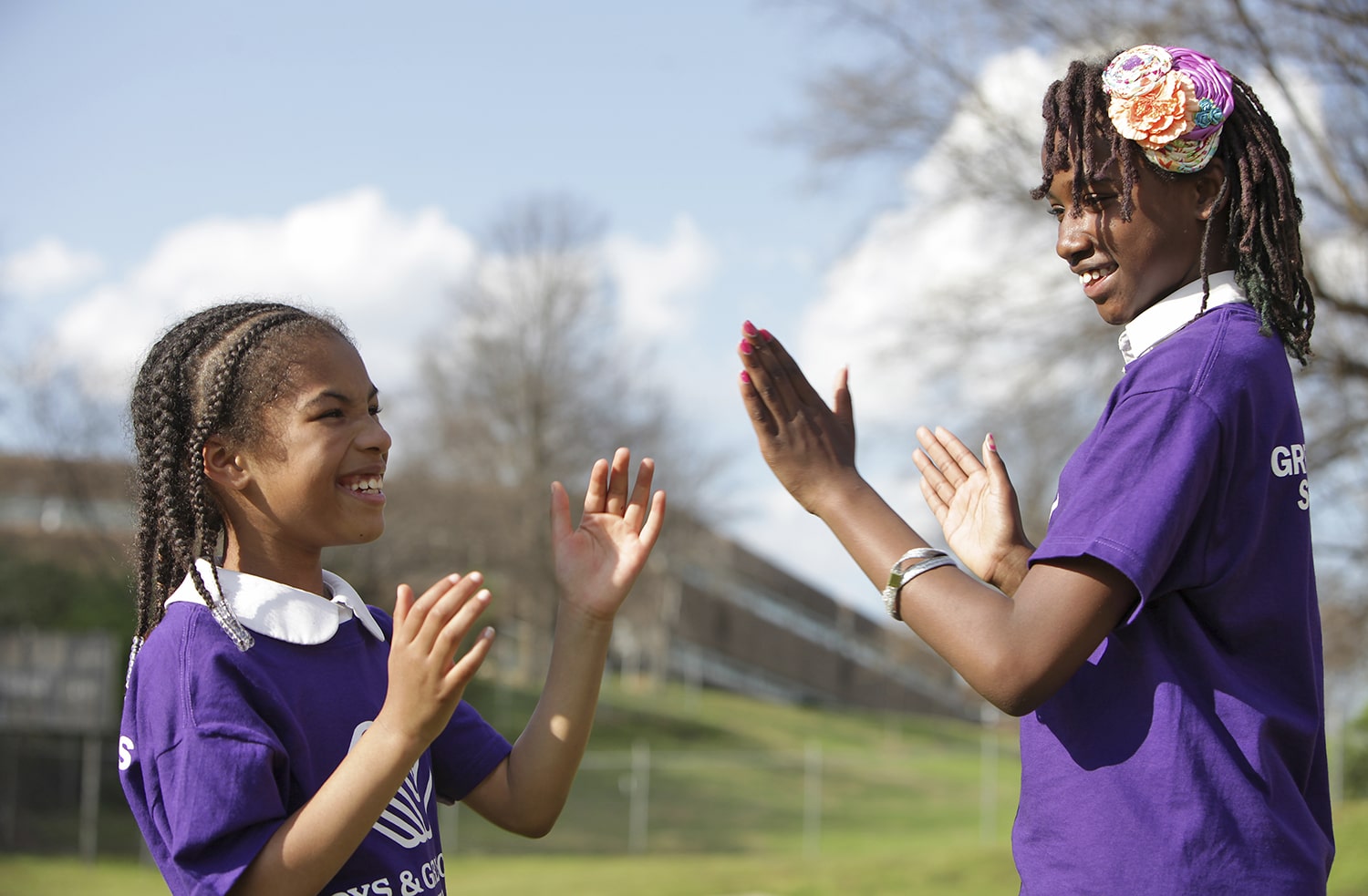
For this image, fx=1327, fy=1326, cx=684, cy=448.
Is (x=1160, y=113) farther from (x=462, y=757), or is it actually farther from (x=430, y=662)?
(x=462, y=757)

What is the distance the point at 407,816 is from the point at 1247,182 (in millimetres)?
1553

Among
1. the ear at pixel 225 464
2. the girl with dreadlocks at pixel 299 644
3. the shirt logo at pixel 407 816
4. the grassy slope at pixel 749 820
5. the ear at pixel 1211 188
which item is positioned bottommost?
the grassy slope at pixel 749 820

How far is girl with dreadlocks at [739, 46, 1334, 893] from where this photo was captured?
5.54 feet

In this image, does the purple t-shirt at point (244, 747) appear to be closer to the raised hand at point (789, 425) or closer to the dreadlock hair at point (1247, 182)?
the raised hand at point (789, 425)

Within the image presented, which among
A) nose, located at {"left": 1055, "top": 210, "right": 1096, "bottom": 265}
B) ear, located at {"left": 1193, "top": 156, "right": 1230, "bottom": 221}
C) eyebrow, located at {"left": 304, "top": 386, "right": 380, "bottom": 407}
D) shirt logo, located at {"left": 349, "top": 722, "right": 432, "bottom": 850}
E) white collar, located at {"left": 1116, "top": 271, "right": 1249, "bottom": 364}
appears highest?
ear, located at {"left": 1193, "top": 156, "right": 1230, "bottom": 221}

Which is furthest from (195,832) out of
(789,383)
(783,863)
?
(783,863)

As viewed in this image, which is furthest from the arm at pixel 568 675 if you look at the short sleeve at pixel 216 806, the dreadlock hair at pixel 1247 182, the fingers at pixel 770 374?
the dreadlock hair at pixel 1247 182

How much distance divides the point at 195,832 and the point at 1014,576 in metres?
1.20

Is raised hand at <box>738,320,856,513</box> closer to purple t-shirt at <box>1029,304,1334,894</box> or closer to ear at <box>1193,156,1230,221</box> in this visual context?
purple t-shirt at <box>1029,304,1334,894</box>

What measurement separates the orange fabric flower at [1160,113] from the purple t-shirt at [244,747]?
1399 mm

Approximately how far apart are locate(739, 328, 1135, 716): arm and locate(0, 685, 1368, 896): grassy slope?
8821mm

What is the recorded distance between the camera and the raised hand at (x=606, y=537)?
7.36ft

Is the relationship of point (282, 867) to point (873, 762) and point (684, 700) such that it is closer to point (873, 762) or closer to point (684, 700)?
point (873, 762)

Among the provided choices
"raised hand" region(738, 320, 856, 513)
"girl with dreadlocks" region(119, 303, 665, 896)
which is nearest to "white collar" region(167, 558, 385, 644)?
"girl with dreadlocks" region(119, 303, 665, 896)
